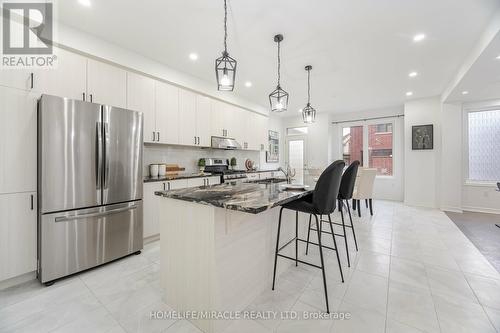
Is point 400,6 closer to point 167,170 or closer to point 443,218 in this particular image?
point 167,170

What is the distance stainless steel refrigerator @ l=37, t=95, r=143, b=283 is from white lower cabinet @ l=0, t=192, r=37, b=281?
0.32 ft

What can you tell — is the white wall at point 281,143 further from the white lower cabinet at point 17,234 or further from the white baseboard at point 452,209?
the white lower cabinet at point 17,234

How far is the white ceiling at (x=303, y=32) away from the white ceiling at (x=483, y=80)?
0.23 meters

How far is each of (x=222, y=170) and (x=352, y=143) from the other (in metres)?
4.36

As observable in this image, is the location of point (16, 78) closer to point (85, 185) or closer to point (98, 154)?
point (98, 154)

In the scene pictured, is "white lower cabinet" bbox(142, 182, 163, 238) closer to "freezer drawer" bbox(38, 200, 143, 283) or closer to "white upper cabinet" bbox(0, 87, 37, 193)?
"freezer drawer" bbox(38, 200, 143, 283)

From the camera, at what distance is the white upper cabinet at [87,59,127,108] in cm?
257

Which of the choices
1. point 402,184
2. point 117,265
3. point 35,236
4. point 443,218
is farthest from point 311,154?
point 35,236

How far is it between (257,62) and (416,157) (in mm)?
4636

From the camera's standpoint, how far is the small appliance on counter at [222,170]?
406 centimetres

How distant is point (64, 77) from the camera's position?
2.36 metres

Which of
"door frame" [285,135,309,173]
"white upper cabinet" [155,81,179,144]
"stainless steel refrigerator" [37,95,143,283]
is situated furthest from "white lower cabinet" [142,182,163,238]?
"door frame" [285,135,309,173]

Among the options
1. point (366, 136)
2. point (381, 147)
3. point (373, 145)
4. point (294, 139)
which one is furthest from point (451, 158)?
point (294, 139)

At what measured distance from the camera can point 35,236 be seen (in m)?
2.05
